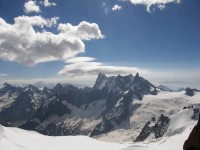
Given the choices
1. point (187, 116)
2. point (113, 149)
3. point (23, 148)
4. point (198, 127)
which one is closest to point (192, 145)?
point (198, 127)

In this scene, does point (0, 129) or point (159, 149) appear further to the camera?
point (159, 149)

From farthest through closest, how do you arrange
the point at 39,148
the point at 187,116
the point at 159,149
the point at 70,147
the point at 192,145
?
the point at 187,116 → the point at 159,149 → the point at 70,147 → the point at 39,148 → the point at 192,145

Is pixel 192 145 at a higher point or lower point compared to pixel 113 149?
higher

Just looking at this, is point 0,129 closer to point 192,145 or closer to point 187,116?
→ point 192,145

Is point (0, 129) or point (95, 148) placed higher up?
point (0, 129)

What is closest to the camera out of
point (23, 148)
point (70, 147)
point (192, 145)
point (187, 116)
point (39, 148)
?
point (192, 145)

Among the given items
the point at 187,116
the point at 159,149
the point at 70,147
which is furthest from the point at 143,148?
the point at 187,116

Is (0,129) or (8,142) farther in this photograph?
(0,129)

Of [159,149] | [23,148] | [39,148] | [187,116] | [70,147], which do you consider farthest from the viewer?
[187,116]

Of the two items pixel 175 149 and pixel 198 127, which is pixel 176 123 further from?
pixel 198 127
